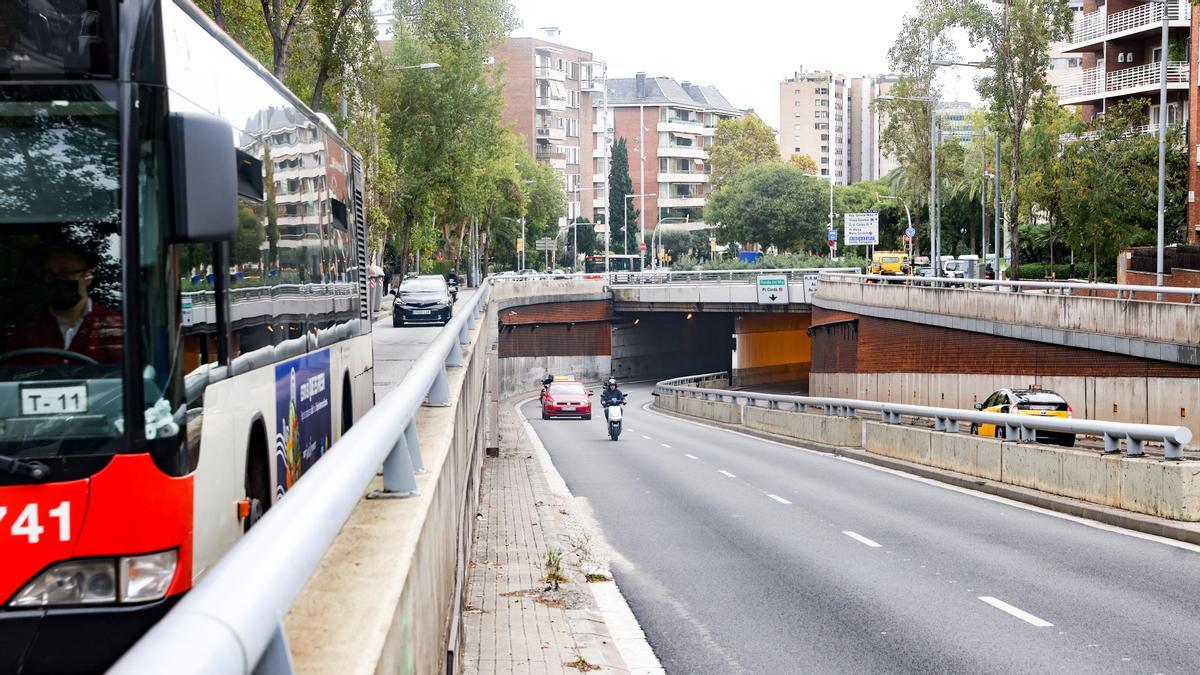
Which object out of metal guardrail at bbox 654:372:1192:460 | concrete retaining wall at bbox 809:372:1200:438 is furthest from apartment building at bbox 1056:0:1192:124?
metal guardrail at bbox 654:372:1192:460

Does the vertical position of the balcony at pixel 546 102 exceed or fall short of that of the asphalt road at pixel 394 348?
it exceeds it

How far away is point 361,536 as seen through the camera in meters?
5.24

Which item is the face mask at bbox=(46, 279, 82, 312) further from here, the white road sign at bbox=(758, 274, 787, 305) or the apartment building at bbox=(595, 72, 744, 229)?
the apartment building at bbox=(595, 72, 744, 229)

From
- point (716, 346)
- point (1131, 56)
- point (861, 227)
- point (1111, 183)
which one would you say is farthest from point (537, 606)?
point (716, 346)

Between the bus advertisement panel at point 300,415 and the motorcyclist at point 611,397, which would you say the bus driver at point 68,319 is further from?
the motorcyclist at point 611,397

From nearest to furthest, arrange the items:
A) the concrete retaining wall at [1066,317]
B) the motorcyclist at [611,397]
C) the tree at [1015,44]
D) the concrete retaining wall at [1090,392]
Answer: the concrete retaining wall at [1066,317]
the concrete retaining wall at [1090,392]
the motorcyclist at [611,397]
the tree at [1015,44]

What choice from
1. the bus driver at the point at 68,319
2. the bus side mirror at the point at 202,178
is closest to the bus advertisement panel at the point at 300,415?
the bus driver at the point at 68,319

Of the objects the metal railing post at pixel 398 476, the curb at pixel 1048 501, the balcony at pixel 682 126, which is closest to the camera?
the metal railing post at pixel 398 476

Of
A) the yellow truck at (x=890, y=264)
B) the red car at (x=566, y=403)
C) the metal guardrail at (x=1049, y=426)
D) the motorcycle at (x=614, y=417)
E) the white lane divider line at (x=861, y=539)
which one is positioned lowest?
the red car at (x=566, y=403)

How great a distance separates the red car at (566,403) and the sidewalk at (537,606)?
38.1m

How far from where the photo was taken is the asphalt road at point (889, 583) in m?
9.92

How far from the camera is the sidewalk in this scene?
9.55 meters

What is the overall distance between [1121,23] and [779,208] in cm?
5446

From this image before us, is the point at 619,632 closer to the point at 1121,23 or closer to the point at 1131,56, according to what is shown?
the point at 1121,23
